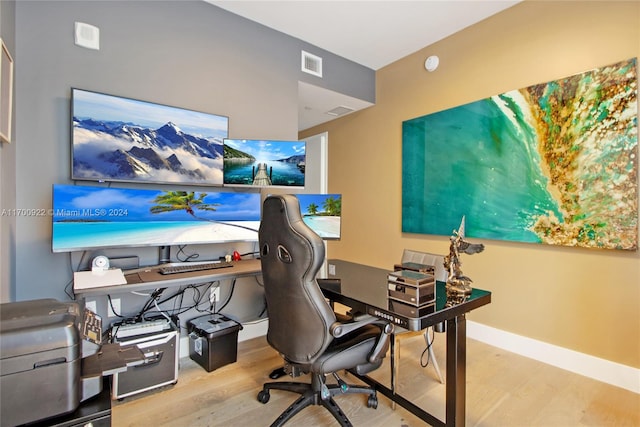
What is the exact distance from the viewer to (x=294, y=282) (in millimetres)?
1476

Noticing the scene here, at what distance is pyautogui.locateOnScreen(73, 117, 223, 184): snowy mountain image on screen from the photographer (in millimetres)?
2045

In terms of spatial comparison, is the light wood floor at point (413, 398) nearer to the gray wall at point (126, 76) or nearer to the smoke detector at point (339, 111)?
the gray wall at point (126, 76)

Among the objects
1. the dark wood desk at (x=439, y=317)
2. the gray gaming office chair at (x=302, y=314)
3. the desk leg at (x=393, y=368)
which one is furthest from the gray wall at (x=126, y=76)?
the desk leg at (x=393, y=368)

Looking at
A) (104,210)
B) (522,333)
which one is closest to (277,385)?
(104,210)

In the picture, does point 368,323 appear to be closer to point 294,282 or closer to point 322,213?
point 294,282

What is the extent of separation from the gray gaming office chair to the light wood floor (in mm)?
315

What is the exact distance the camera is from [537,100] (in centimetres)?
253

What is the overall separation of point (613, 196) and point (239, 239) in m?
2.86

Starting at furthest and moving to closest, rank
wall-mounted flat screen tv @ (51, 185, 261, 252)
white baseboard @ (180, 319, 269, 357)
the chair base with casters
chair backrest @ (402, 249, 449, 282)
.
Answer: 1. white baseboard @ (180, 319, 269, 357)
2. chair backrest @ (402, 249, 449, 282)
3. wall-mounted flat screen tv @ (51, 185, 261, 252)
4. the chair base with casters

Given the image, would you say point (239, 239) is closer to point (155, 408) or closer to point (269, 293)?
point (269, 293)

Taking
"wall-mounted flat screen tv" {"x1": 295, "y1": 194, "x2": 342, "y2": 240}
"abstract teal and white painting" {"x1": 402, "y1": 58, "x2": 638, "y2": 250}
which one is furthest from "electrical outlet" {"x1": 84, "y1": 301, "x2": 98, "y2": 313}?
"abstract teal and white painting" {"x1": 402, "y1": 58, "x2": 638, "y2": 250}

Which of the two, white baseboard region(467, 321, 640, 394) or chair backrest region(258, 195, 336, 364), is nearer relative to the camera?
chair backrest region(258, 195, 336, 364)

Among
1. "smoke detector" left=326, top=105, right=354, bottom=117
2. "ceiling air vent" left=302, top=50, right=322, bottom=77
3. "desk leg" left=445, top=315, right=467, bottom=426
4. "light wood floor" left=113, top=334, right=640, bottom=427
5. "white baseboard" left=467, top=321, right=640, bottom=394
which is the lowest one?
"light wood floor" left=113, top=334, right=640, bottom=427

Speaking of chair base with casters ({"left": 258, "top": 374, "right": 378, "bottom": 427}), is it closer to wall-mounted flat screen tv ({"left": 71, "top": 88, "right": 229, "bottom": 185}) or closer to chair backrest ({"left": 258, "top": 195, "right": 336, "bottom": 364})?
chair backrest ({"left": 258, "top": 195, "right": 336, "bottom": 364})
